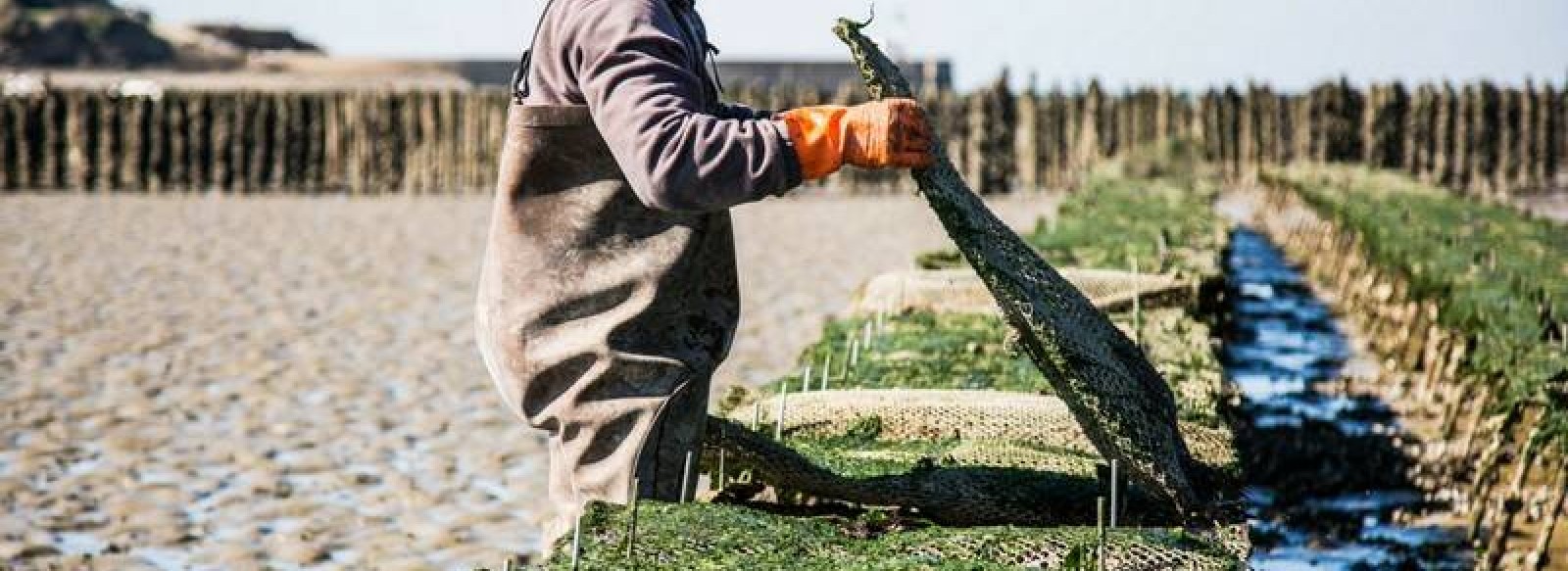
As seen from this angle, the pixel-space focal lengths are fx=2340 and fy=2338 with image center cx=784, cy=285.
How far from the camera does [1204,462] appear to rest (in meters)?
4.81

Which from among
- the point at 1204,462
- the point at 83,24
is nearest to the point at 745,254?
the point at 1204,462

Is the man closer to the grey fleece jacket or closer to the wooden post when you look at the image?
the grey fleece jacket

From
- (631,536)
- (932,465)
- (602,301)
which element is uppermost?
(602,301)

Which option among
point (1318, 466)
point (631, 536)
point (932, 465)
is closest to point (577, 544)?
point (631, 536)

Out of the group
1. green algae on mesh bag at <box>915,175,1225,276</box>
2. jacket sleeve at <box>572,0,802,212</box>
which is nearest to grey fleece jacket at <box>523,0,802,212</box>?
jacket sleeve at <box>572,0,802,212</box>

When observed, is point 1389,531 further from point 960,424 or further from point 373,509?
point 373,509

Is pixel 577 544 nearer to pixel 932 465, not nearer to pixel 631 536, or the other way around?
pixel 631 536

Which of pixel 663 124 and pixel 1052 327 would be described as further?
pixel 1052 327

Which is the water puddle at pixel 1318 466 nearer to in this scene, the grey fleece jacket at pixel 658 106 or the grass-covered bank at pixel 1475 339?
the grass-covered bank at pixel 1475 339

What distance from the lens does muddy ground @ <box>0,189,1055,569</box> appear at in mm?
7285

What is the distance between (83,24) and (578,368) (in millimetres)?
→ 70624

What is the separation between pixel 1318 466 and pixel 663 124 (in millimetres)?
5574

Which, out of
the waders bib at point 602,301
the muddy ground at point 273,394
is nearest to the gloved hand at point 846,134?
the waders bib at point 602,301

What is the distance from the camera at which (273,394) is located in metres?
10.6
